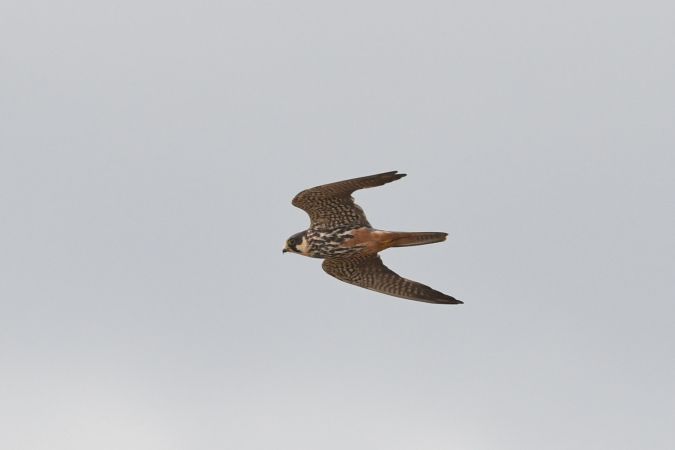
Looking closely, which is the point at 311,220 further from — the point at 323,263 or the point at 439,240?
the point at 439,240

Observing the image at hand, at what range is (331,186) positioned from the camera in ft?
67.6

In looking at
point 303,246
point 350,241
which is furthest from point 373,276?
point 303,246

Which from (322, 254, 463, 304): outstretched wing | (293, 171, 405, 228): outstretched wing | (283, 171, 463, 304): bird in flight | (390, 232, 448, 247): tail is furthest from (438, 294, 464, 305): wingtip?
(293, 171, 405, 228): outstretched wing

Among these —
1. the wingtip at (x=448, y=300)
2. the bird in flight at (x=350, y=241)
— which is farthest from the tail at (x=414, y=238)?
the wingtip at (x=448, y=300)

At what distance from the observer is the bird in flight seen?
20797 millimetres

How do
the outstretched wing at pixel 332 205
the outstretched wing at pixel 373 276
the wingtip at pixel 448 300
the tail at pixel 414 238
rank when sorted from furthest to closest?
the outstretched wing at pixel 373 276
the wingtip at pixel 448 300
the outstretched wing at pixel 332 205
the tail at pixel 414 238

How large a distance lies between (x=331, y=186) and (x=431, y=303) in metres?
3.01

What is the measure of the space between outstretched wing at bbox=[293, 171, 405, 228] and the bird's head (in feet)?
1.16

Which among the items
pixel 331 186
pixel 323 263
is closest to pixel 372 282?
pixel 323 263

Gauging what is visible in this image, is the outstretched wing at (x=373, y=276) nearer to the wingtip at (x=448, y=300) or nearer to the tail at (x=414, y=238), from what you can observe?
the wingtip at (x=448, y=300)

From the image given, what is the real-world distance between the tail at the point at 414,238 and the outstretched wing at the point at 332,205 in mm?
838

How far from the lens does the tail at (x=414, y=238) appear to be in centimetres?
2008

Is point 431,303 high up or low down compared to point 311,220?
down

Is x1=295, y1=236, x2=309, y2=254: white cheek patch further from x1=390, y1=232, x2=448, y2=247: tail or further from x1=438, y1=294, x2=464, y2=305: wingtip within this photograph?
x1=438, y1=294, x2=464, y2=305: wingtip
